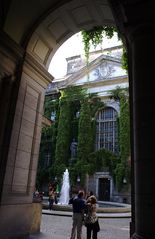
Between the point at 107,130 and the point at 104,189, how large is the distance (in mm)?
7311

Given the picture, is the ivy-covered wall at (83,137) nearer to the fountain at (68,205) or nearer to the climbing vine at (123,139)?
the climbing vine at (123,139)

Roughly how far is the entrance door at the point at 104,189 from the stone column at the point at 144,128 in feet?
86.0

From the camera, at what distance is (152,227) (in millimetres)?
2979

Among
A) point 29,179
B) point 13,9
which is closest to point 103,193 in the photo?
point 29,179

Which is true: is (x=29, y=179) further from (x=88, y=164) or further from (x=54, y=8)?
(x=88, y=164)

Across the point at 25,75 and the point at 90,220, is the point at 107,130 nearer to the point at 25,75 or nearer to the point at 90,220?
the point at 25,75

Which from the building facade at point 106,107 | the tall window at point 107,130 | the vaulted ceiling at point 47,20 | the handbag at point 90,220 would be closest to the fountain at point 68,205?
the building facade at point 106,107

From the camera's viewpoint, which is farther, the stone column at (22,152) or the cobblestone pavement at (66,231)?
the cobblestone pavement at (66,231)

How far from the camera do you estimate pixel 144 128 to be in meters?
3.44

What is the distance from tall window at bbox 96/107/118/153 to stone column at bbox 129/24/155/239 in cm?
2625

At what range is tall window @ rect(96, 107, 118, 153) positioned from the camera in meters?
30.3

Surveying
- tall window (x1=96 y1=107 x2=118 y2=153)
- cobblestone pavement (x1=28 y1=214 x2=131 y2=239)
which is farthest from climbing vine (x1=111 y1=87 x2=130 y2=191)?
cobblestone pavement (x1=28 y1=214 x2=131 y2=239)

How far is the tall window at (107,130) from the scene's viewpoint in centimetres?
3032

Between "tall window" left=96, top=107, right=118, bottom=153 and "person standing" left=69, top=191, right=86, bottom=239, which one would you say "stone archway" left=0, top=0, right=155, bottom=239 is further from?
"tall window" left=96, top=107, right=118, bottom=153
